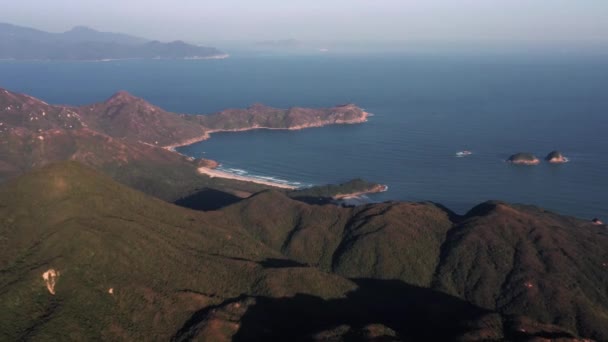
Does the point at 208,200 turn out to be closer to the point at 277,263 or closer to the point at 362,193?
the point at 362,193

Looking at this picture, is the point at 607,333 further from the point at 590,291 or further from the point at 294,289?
the point at 294,289

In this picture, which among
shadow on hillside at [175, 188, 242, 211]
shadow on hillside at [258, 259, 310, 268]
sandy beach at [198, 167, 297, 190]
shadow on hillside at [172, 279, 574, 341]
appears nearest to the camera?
shadow on hillside at [172, 279, 574, 341]

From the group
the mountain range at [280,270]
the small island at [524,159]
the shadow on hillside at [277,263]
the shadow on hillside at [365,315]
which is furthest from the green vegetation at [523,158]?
the shadow on hillside at [277,263]

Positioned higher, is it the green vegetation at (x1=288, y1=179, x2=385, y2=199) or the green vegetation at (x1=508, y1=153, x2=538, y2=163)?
the green vegetation at (x1=508, y1=153, x2=538, y2=163)

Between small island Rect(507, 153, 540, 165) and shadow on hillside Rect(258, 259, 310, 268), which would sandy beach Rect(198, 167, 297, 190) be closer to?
shadow on hillside Rect(258, 259, 310, 268)

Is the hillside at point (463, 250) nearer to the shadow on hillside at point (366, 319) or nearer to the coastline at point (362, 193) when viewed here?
the shadow on hillside at point (366, 319)

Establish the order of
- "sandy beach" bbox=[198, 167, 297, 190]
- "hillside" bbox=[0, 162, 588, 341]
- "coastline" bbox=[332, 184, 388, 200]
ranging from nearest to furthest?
"hillside" bbox=[0, 162, 588, 341], "coastline" bbox=[332, 184, 388, 200], "sandy beach" bbox=[198, 167, 297, 190]

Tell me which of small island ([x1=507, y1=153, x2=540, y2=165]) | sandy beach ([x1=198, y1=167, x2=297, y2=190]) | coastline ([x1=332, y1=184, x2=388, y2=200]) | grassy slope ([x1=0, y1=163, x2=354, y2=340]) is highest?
grassy slope ([x1=0, y1=163, x2=354, y2=340])

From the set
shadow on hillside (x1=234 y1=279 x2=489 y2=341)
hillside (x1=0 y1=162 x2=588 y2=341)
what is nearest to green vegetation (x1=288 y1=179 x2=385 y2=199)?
hillside (x1=0 y1=162 x2=588 y2=341)
